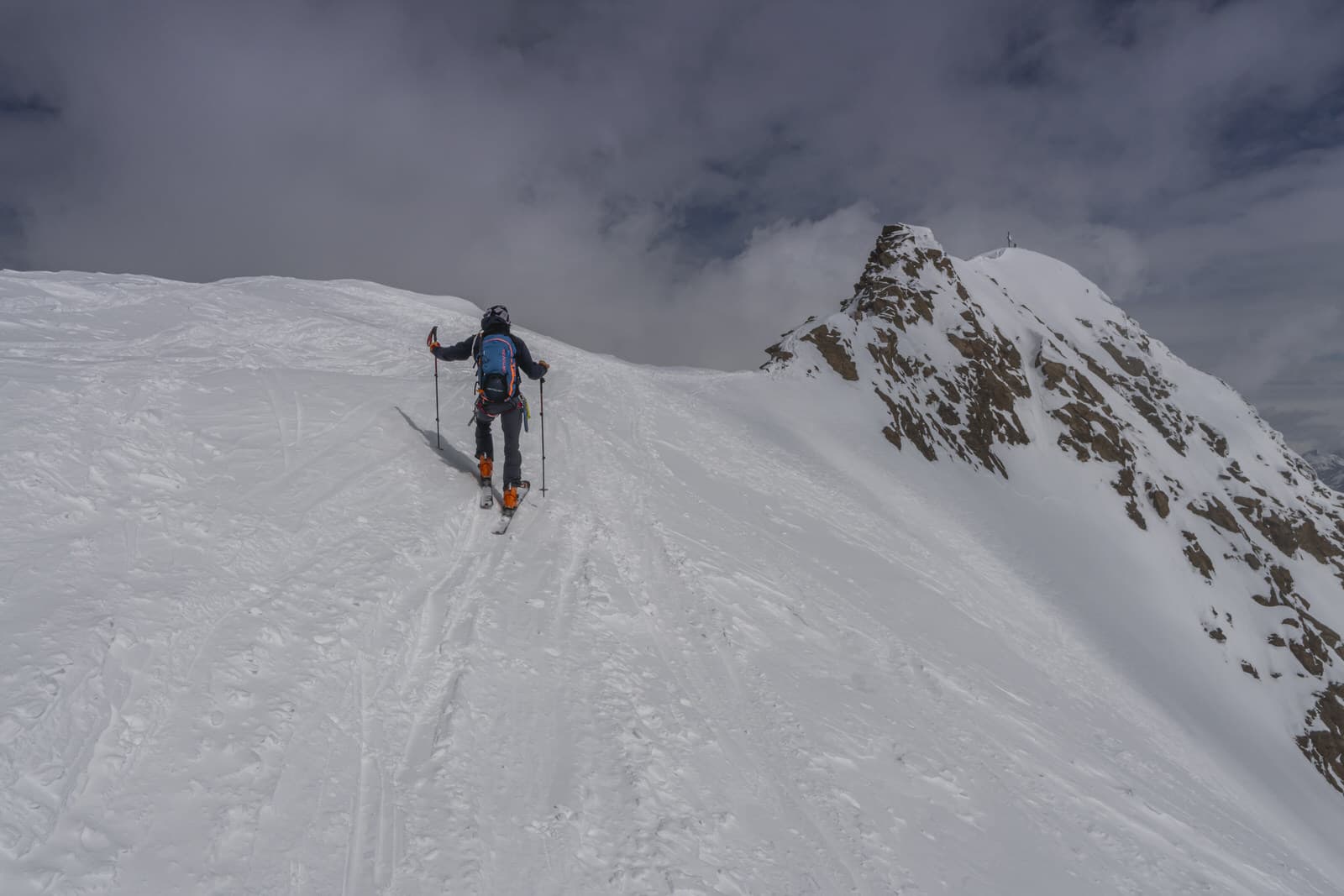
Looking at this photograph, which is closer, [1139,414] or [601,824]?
[601,824]

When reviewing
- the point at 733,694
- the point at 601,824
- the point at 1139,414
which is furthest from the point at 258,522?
the point at 1139,414

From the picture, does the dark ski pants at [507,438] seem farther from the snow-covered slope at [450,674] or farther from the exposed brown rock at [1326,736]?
the exposed brown rock at [1326,736]

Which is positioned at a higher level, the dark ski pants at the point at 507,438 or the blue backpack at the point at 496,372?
the blue backpack at the point at 496,372

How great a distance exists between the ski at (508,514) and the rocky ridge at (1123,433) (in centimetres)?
2473

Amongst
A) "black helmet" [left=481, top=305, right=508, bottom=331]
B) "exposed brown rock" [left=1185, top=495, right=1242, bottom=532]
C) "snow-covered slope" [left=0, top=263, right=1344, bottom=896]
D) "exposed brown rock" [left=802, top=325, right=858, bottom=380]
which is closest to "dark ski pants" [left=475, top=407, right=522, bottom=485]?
"snow-covered slope" [left=0, top=263, right=1344, bottom=896]

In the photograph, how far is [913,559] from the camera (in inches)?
664

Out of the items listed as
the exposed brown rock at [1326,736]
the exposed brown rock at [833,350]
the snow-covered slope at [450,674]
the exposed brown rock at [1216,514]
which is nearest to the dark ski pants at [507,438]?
the snow-covered slope at [450,674]

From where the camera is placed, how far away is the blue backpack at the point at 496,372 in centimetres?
930

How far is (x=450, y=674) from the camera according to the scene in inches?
217

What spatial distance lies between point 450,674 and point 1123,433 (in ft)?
152

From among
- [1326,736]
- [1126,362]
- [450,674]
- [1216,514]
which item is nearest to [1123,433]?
[1216,514]

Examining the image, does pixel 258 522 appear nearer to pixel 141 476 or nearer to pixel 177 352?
pixel 141 476

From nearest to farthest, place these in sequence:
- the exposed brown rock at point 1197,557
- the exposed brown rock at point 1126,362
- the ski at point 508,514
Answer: the ski at point 508,514 < the exposed brown rock at point 1197,557 < the exposed brown rock at point 1126,362

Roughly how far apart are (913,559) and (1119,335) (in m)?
51.7
